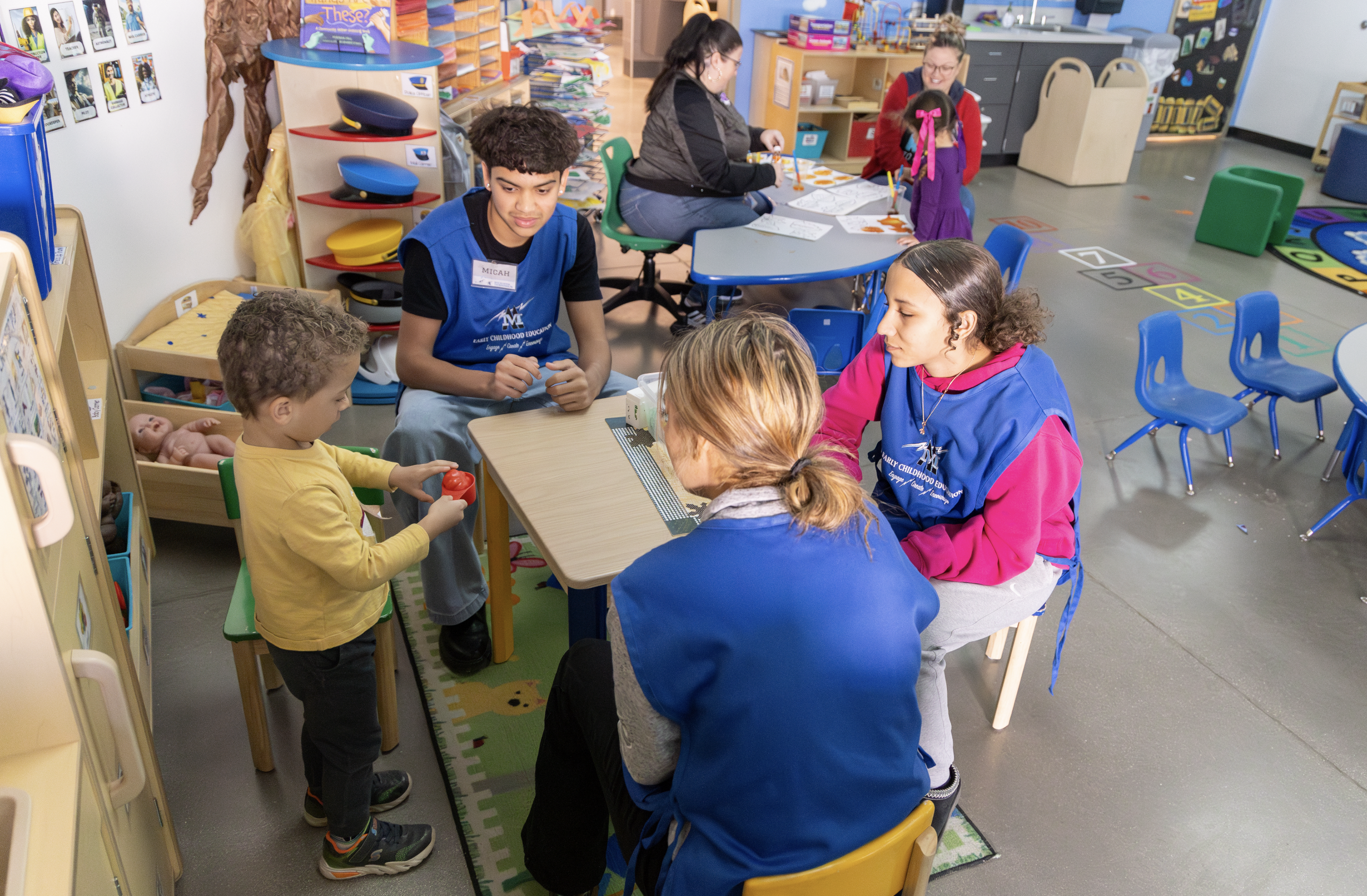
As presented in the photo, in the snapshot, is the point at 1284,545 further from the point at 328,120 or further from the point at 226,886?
the point at 328,120

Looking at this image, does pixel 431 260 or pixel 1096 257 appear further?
pixel 1096 257

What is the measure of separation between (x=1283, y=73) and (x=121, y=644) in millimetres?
10680

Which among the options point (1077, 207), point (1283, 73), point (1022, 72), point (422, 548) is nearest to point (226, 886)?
point (422, 548)

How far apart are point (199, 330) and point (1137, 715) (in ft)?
11.2

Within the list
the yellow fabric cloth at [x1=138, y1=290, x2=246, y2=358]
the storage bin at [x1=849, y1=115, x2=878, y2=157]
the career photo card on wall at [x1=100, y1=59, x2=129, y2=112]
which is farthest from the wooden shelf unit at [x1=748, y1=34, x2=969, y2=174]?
the career photo card on wall at [x1=100, y1=59, x2=129, y2=112]

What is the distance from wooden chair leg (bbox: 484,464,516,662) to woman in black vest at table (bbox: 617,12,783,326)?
2.03 m

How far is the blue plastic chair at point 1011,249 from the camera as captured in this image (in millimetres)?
3646

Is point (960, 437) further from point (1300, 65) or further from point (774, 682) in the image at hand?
point (1300, 65)

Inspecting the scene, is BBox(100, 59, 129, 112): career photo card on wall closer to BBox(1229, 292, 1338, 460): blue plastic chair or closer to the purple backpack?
the purple backpack

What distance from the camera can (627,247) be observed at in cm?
453

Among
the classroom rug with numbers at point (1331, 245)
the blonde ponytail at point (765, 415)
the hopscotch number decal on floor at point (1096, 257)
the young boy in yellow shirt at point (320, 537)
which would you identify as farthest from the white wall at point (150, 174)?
the classroom rug with numbers at point (1331, 245)

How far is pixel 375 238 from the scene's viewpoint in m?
3.95

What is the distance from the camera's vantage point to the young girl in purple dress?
12.5 ft

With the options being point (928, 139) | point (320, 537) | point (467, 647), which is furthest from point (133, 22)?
point (928, 139)
